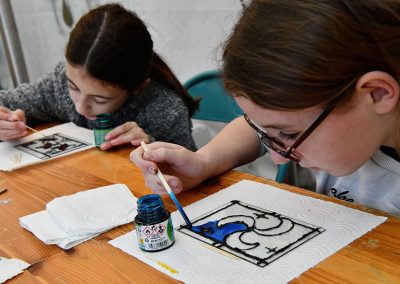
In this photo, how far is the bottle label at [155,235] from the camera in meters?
0.69

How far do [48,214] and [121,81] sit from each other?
0.54m

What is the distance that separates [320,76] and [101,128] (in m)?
0.76

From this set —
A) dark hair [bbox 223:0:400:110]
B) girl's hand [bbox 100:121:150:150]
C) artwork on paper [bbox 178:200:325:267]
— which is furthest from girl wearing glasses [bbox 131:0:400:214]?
girl's hand [bbox 100:121:150:150]

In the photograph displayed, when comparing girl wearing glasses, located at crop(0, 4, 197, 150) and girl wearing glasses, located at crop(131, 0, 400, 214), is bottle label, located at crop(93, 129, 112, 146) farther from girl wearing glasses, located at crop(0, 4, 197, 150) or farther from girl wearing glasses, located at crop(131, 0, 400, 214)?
girl wearing glasses, located at crop(131, 0, 400, 214)

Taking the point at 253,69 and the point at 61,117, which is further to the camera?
the point at 61,117

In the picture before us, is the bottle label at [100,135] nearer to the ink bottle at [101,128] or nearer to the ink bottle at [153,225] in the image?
the ink bottle at [101,128]

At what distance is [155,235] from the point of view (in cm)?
69

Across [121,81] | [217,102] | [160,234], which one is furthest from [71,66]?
[160,234]

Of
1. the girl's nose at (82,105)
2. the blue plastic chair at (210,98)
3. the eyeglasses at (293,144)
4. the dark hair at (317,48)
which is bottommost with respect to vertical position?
the blue plastic chair at (210,98)

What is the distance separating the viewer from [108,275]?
0.66m

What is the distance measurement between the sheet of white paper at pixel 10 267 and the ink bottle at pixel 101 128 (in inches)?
21.1

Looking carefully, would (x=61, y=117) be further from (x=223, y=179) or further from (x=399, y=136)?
(x=399, y=136)

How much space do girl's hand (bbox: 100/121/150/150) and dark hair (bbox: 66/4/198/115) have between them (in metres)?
0.16

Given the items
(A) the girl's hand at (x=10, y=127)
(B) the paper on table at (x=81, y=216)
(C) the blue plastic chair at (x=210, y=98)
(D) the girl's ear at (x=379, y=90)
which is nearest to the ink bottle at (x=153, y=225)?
(B) the paper on table at (x=81, y=216)
